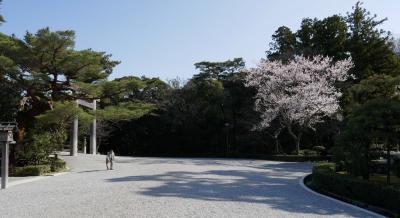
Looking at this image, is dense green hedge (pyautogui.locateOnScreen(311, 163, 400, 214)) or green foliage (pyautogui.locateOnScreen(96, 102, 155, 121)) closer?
dense green hedge (pyautogui.locateOnScreen(311, 163, 400, 214))

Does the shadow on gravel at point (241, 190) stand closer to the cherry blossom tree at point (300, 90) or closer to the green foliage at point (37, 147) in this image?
the green foliage at point (37, 147)

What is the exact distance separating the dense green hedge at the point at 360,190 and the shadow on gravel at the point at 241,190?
902 millimetres

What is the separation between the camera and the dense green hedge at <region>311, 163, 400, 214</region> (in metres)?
11.0

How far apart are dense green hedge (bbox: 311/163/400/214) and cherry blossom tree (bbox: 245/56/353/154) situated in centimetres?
1730

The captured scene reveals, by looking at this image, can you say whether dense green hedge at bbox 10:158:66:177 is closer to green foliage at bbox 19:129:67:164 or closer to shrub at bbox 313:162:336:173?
green foliage at bbox 19:129:67:164

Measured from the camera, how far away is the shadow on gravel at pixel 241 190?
37.7 feet

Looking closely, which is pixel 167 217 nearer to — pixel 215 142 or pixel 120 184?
pixel 120 184

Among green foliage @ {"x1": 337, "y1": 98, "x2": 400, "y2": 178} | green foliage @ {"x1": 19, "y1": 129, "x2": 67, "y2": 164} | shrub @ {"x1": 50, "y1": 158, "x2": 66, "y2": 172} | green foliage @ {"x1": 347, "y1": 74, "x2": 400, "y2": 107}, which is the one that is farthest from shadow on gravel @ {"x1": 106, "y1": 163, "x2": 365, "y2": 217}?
green foliage @ {"x1": 19, "y1": 129, "x2": 67, "y2": 164}

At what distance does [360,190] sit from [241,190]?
3.66m

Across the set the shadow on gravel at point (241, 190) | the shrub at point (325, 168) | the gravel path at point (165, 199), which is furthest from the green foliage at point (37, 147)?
the shrub at point (325, 168)

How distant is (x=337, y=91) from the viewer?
34.9m

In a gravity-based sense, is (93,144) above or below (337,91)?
below

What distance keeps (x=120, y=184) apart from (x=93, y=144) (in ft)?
67.1

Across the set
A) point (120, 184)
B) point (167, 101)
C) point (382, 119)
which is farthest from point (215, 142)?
point (382, 119)
